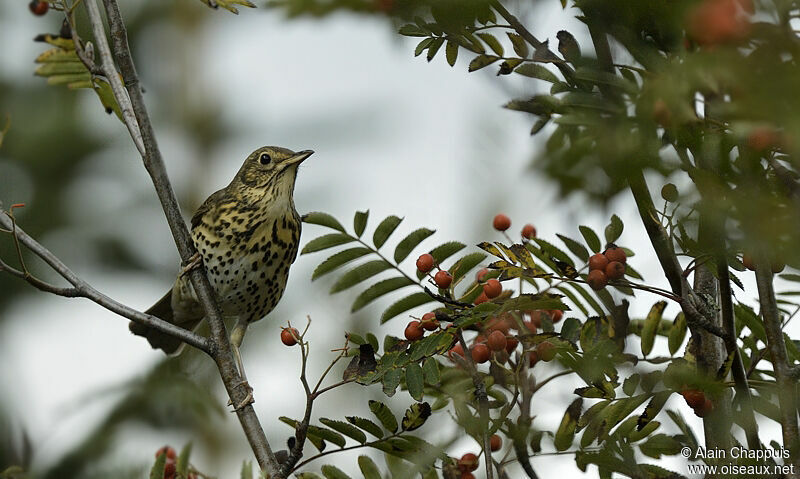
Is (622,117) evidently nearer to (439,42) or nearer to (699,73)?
(699,73)

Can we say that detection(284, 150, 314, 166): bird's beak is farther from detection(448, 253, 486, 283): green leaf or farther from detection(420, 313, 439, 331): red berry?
detection(420, 313, 439, 331): red berry

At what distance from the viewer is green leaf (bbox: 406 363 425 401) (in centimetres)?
194

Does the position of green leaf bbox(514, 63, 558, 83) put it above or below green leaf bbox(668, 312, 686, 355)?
above

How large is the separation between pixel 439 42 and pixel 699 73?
1.06 meters

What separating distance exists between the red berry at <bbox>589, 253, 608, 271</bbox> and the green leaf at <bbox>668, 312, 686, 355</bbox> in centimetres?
39

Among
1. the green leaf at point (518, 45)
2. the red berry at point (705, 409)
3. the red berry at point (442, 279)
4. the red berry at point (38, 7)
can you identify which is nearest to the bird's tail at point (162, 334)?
the red berry at point (38, 7)

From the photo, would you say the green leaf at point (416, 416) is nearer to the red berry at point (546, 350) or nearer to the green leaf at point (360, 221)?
the red berry at point (546, 350)

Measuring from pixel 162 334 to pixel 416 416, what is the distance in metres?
2.35

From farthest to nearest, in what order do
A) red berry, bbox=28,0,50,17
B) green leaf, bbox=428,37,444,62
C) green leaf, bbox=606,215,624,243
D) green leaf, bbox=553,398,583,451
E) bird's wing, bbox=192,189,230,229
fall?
bird's wing, bbox=192,189,230,229 → red berry, bbox=28,0,50,17 → green leaf, bbox=606,215,624,243 → green leaf, bbox=553,398,583,451 → green leaf, bbox=428,37,444,62

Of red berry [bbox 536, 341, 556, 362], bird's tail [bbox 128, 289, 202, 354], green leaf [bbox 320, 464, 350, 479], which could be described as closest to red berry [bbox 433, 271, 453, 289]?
red berry [bbox 536, 341, 556, 362]

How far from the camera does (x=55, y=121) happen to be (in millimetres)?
6137

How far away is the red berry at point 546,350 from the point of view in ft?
6.07

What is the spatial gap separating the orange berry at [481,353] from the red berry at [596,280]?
1.18 ft

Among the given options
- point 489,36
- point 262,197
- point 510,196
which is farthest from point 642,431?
point 262,197
